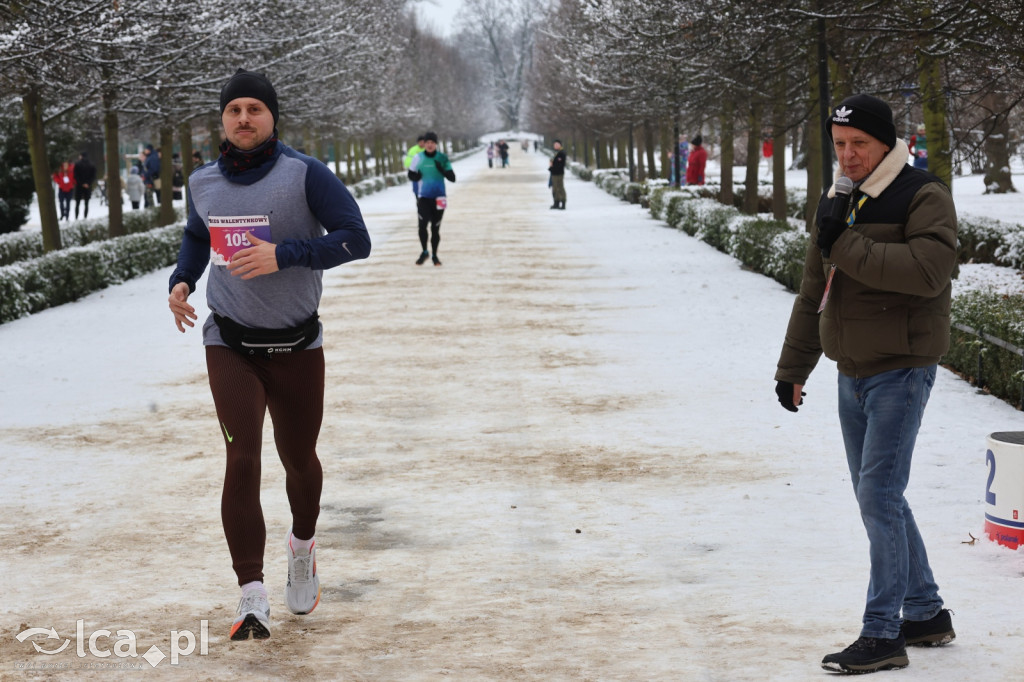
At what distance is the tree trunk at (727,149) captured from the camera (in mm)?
25406

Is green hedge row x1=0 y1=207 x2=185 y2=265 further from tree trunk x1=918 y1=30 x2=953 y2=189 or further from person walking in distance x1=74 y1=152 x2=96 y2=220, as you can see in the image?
tree trunk x1=918 y1=30 x2=953 y2=189

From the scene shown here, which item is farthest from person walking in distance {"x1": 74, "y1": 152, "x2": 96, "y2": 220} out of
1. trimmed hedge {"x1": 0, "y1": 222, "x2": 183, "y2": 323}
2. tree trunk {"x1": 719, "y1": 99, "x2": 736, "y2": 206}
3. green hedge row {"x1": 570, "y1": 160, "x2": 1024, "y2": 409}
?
tree trunk {"x1": 719, "y1": 99, "x2": 736, "y2": 206}

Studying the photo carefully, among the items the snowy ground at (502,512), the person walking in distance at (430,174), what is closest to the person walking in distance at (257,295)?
the snowy ground at (502,512)

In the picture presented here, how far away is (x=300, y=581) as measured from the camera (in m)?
5.04

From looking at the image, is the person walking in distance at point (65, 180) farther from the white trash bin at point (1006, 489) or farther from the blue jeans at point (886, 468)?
the blue jeans at point (886, 468)

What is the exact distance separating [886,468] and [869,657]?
58 centimetres

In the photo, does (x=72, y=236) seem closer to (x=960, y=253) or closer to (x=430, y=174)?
(x=430, y=174)

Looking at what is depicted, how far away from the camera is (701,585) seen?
5.41 meters

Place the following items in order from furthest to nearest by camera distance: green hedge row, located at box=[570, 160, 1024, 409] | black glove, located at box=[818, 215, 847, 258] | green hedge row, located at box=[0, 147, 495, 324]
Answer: green hedge row, located at box=[0, 147, 495, 324] → green hedge row, located at box=[570, 160, 1024, 409] → black glove, located at box=[818, 215, 847, 258]

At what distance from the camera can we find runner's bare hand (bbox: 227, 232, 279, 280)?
4.55 metres

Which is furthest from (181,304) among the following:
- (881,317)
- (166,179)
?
(166,179)

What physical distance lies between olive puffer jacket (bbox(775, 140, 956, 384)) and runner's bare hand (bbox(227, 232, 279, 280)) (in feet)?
5.69

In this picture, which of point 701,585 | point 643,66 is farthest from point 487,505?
point 643,66

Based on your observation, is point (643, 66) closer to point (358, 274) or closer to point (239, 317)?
point (358, 274)
